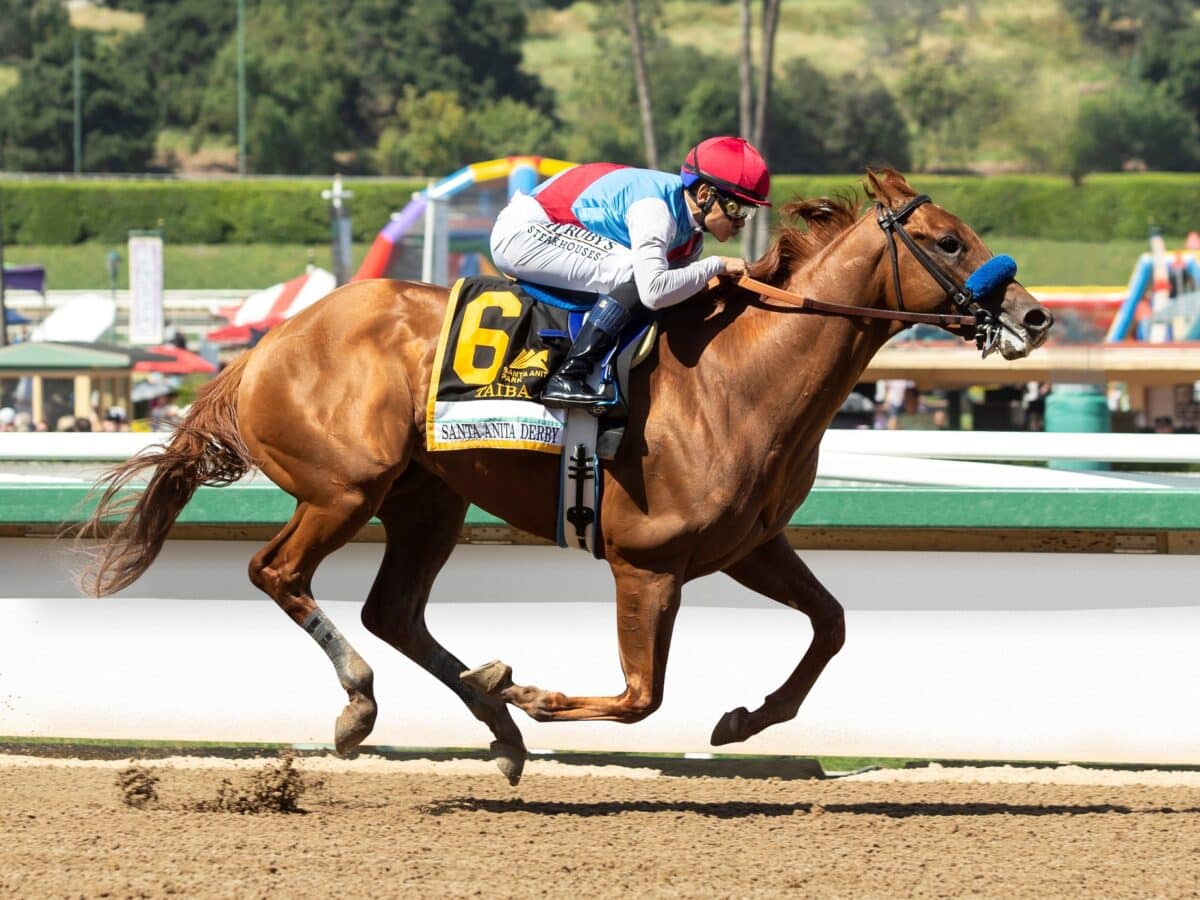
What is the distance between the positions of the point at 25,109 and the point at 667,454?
245 feet

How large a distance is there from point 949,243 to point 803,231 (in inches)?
19.6

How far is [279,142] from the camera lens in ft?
232

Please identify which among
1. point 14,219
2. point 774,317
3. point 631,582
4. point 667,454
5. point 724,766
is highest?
point 774,317

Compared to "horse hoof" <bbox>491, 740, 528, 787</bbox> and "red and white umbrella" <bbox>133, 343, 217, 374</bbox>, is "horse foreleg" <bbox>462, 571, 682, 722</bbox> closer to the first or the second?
"horse hoof" <bbox>491, 740, 528, 787</bbox>

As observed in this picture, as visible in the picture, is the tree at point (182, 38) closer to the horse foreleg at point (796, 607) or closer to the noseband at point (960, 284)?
the horse foreleg at point (796, 607)

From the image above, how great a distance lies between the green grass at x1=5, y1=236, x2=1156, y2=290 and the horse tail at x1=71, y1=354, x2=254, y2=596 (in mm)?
47717

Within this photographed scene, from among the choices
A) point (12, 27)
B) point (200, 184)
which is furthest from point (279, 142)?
point (12, 27)

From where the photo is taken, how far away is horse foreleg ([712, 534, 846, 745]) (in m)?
5.02

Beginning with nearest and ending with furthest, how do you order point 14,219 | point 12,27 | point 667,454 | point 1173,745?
point 667,454
point 1173,745
point 14,219
point 12,27

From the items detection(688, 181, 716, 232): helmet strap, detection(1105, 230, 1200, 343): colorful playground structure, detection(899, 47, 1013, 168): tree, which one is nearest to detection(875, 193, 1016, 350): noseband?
detection(688, 181, 716, 232): helmet strap

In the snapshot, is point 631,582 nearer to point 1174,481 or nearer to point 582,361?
point 582,361

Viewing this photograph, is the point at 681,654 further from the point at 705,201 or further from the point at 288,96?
the point at 288,96

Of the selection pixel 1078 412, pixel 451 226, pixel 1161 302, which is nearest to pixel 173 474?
pixel 1078 412

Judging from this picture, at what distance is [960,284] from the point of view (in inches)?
187
